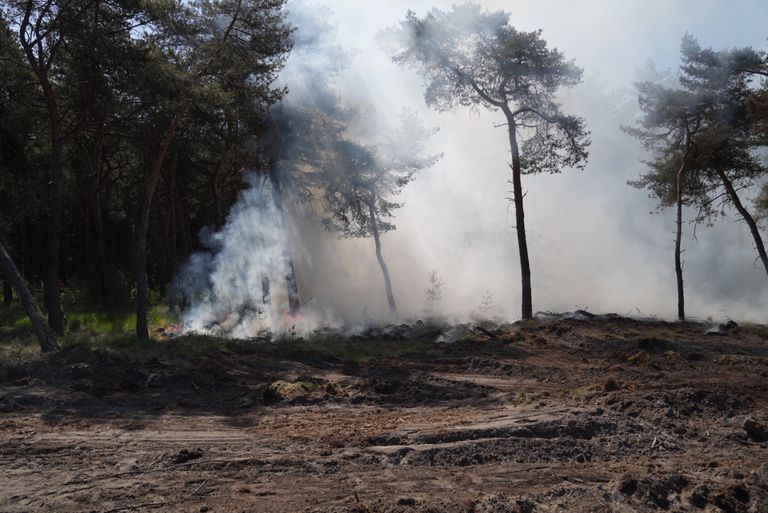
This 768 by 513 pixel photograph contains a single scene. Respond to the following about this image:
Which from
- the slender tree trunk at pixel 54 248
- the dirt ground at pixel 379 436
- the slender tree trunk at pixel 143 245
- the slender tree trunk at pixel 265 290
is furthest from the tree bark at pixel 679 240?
the slender tree trunk at pixel 54 248

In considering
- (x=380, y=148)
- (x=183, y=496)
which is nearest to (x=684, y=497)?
(x=183, y=496)

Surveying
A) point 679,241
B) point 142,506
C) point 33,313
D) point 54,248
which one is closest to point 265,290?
point 54,248

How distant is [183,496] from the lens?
5016mm

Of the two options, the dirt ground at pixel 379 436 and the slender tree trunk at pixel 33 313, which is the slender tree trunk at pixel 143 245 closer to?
the slender tree trunk at pixel 33 313

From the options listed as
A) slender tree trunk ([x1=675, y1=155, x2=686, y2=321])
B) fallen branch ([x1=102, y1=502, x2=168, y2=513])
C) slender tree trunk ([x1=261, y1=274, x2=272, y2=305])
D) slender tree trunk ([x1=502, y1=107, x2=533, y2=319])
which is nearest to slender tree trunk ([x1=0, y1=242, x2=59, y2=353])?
fallen branch ([x1=102, y1=502, x2=168, y2=513])

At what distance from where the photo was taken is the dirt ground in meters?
5.10

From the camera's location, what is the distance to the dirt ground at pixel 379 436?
201 inches

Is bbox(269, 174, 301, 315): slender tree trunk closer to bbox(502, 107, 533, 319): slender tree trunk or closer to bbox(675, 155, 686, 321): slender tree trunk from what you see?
bbox(502, 107, 533, 319): slender tree trunk

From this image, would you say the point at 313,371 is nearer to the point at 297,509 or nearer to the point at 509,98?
the point at 297,509

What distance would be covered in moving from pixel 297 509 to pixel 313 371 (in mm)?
7003

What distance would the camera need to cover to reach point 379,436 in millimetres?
6652

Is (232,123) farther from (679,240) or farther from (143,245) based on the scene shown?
(679,240)

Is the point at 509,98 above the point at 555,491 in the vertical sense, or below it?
above

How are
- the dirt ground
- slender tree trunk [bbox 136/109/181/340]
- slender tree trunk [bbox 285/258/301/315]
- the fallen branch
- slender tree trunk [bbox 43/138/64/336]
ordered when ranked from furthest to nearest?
slender tree trunk [bbox 285/258/301/315] → slender tree trunk [bbox 136/109/181/340] → slender tree trunk [bbox 43/138/64/336] → the dirt ground → the fallen branch
